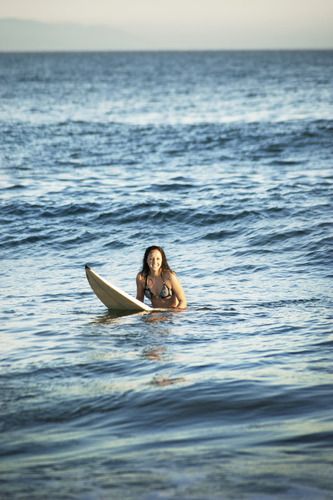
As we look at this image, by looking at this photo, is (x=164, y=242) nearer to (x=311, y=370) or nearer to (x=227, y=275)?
(x=227, y=275)

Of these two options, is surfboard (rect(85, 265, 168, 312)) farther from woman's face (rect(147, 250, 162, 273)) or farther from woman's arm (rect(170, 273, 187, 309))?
woman's face (rect(147, 250, 162, 273))

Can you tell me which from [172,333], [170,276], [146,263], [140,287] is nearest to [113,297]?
[140,287]

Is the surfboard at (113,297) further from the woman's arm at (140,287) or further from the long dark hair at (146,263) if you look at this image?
the long dark hair at (146,263)

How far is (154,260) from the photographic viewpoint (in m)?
10.7

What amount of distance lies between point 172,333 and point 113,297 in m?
1.45

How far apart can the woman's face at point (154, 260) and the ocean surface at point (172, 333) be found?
705 mm

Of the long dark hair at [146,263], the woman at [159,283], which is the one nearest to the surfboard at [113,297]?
the woman at [159,283]

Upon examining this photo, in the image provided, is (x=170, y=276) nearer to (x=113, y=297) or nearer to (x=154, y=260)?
(x=154, y=260)

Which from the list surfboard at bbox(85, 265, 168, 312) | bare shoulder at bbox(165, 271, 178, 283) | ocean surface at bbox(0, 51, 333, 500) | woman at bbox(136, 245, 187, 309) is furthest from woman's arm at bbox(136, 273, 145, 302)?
ocean surface at bbox(0, 51, 333, 500)

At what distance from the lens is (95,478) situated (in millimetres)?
5539

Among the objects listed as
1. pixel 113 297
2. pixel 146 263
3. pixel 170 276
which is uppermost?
pixel 146 263

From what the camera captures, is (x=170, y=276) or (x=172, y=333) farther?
(x=170, y=276)

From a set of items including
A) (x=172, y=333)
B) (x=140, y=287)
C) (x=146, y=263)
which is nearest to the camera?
(x=172, y=333)

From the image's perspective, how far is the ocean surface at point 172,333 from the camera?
5.70m
